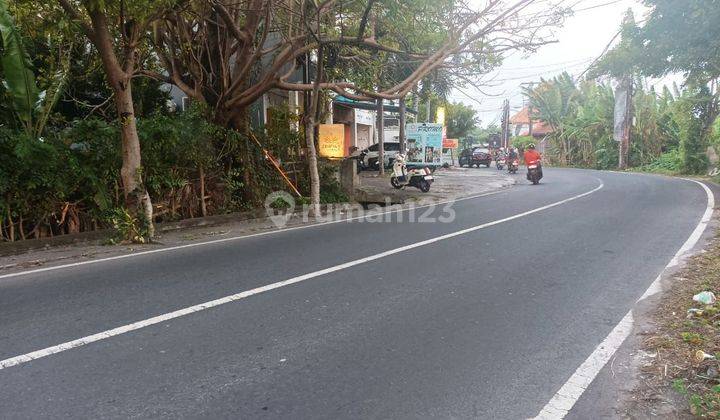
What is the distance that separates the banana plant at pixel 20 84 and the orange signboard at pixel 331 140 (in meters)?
8.54

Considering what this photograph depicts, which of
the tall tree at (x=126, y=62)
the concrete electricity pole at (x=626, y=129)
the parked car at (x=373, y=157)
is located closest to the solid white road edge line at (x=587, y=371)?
the tall tree at (x=126, y=62)

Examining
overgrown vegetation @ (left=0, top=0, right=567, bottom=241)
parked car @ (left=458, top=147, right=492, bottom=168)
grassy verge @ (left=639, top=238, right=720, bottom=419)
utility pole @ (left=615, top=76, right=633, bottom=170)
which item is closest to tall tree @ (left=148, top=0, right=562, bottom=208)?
overgrown vegetation @ (left=0, top=0, right=567, bottom=241)

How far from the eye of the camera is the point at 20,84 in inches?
330

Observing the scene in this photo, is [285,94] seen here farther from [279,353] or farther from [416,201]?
[279,353]

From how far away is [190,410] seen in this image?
10.8ft

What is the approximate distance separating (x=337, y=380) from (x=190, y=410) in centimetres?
101

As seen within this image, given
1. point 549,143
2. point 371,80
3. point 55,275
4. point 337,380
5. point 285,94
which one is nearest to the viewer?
point 337,380

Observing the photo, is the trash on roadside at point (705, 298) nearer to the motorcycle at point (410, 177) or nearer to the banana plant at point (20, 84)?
the banana plant at point (20, 84)

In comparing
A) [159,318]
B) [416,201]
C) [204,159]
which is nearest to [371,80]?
[416,201]

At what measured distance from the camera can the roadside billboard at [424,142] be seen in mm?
24156

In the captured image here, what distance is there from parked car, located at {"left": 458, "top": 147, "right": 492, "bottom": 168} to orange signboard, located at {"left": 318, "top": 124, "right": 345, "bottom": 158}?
23833 mm

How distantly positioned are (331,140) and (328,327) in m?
12.9

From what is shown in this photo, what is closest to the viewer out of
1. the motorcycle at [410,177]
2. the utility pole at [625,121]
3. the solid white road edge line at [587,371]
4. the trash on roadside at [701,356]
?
the solid white road edge line at [587,371]

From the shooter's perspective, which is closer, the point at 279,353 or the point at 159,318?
the point at 279,353
